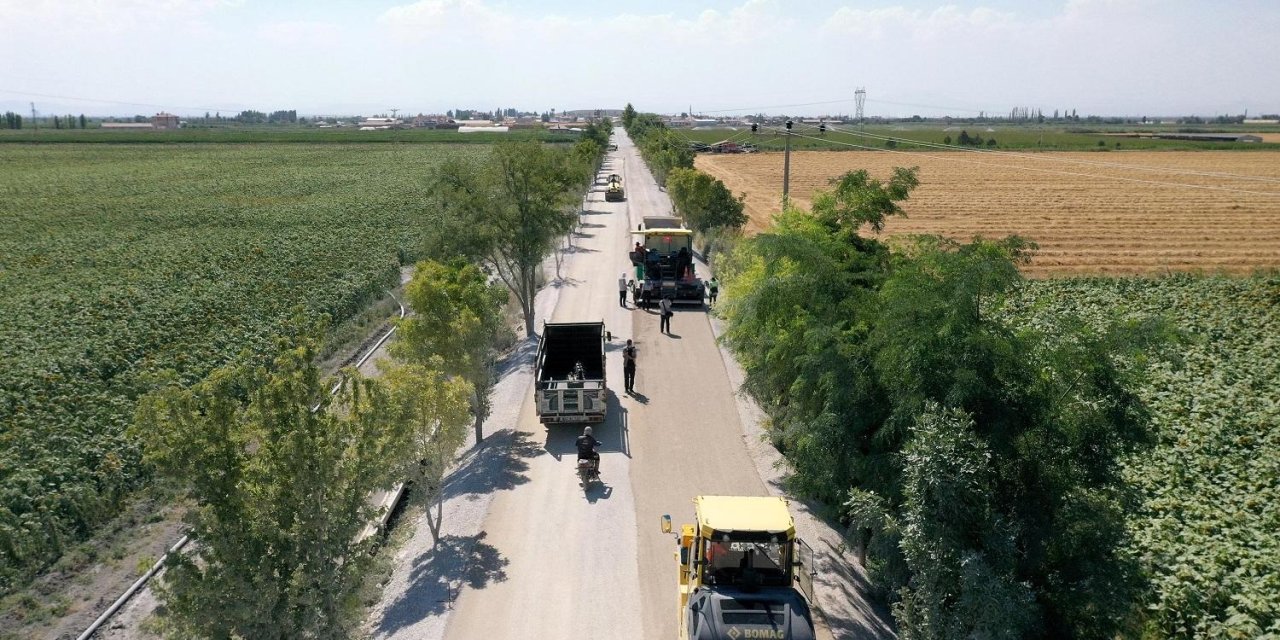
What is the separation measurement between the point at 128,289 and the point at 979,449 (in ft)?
133

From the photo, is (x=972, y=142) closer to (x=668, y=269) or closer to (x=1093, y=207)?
(x=1093, y=207)

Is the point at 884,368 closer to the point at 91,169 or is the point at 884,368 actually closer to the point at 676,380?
the point at 676,380

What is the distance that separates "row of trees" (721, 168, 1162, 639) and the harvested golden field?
15412mm

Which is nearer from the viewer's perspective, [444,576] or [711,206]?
[444,576]

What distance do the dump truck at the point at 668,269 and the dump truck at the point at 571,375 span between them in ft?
32.9

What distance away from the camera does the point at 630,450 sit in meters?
19.8

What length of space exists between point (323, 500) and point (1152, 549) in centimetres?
1441

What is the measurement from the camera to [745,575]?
11398 mm

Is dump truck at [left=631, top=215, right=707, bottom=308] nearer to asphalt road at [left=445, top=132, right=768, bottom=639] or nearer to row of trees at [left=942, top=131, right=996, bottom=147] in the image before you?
asphalt road at [left=445, top=132, right=768, bottom=639]

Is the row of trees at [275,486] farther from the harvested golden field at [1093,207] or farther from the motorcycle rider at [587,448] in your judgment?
the harvested golden field at [1093,207]

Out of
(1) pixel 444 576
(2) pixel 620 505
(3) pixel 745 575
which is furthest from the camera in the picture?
(2) pixel 620 505

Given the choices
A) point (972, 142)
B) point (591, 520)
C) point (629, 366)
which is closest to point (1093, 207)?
point (629, 366)

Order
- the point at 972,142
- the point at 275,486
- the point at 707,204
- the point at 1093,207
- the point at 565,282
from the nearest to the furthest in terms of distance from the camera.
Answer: the point at 275,486, the point at 565,282, the point at 707,204, the point at 1093,207, the point at 972,142

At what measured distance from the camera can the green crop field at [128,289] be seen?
18391 millimetres
